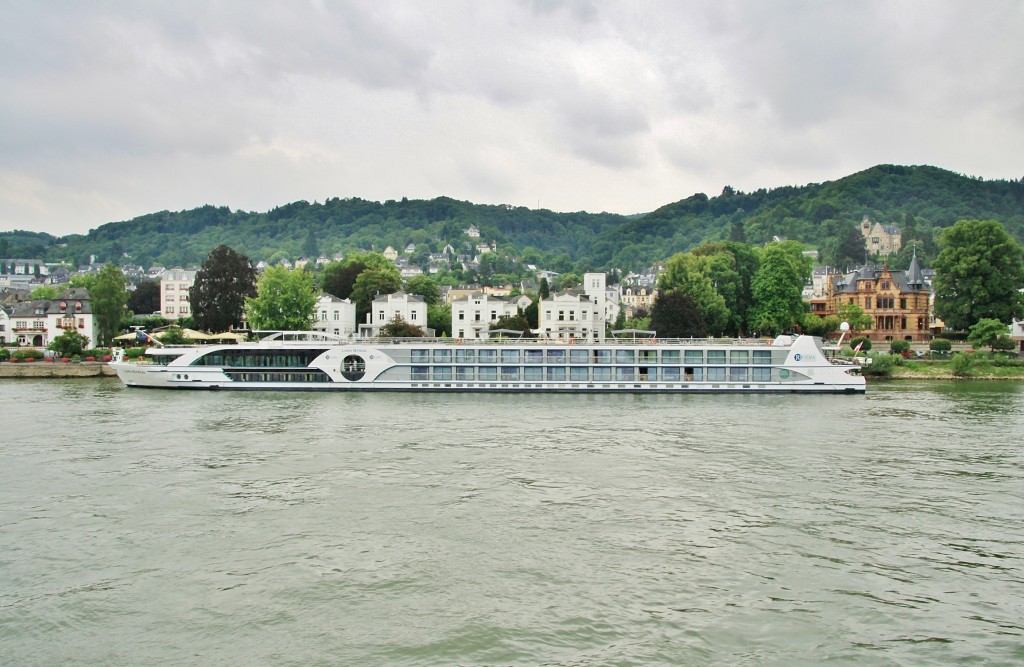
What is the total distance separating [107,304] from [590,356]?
47.8m

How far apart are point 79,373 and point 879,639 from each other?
200ft

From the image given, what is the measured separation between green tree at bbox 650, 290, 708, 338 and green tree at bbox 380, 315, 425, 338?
19.9 metres

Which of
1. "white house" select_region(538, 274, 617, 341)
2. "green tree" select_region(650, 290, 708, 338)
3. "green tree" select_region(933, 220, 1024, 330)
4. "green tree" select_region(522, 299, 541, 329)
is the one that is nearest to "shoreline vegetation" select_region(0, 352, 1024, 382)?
"green tree" select_region(933, 220, 1024, 330)

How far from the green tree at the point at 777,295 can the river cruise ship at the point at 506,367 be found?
27.3m

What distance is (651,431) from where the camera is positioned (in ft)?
106

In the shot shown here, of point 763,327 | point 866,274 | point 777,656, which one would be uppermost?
point 866,274

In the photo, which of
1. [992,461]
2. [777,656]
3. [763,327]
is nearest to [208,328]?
[763,327]

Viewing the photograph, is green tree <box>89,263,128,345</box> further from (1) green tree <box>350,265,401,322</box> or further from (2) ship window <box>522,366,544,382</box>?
(2) ship window <box>522,366,544,382</box>

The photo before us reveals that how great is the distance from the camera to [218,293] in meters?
77.7

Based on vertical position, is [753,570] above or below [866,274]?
below

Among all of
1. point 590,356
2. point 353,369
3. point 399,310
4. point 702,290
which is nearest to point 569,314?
point 702,290

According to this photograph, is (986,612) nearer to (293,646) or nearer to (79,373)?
(293,646)

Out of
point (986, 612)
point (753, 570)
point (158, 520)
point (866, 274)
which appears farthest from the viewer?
point (866, 274)

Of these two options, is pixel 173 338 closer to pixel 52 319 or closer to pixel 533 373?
pixel 52 319
